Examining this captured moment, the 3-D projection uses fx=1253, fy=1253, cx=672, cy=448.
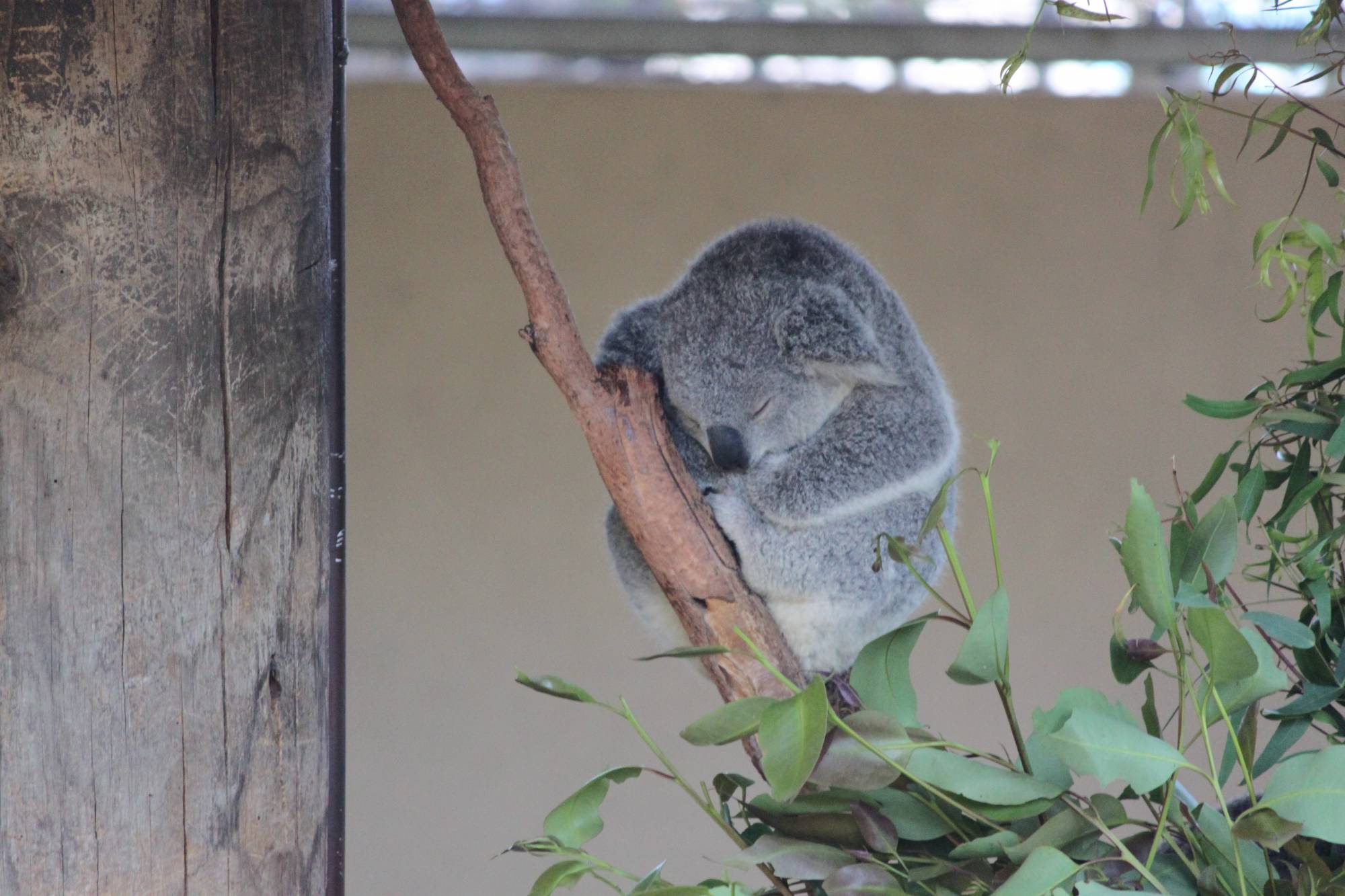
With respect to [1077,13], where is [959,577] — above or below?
below

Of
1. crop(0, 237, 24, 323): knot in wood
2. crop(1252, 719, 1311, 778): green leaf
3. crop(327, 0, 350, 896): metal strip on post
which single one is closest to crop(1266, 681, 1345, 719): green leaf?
crop(1252, 719, 1311, 778): green leaf

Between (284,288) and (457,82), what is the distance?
26 centimetres

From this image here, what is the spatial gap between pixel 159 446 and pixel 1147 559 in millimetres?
755

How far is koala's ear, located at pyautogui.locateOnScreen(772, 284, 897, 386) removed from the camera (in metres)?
1.33

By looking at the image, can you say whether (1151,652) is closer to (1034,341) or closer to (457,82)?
(457,82)

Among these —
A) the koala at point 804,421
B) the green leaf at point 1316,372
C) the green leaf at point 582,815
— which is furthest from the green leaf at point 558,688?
the green leaf at point 1316,372

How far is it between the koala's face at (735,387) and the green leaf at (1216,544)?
52 cm

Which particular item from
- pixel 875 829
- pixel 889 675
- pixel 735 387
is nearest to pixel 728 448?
pixel 735 387

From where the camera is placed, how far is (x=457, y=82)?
116 cm

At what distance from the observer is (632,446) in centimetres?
121

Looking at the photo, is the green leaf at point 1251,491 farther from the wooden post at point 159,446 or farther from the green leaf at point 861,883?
the wooden post at point 159,446

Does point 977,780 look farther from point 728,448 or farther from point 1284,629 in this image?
point 728,448

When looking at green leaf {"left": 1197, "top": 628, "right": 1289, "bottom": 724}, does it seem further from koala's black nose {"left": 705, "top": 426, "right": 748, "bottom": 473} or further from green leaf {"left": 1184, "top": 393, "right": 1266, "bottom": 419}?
koala's black nose {"left": 705, "top": 426, "right": 748, "bottom": 473}

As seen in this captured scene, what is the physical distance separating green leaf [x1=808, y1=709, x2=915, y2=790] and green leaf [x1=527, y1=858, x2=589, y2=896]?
19cm
